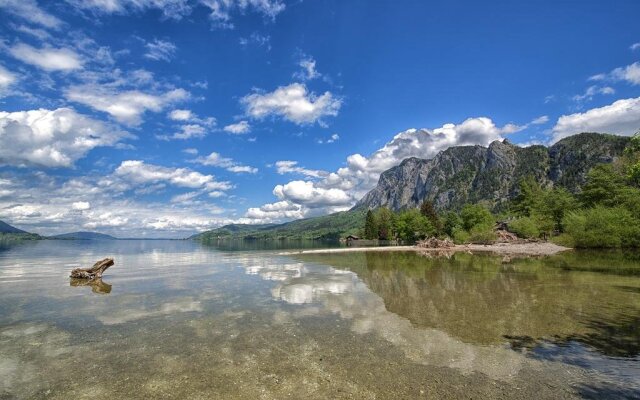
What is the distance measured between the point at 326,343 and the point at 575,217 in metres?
88.1

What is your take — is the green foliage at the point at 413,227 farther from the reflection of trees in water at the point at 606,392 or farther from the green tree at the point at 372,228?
the reflection of trees in water at the point at 606,392

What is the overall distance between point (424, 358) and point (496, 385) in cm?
283

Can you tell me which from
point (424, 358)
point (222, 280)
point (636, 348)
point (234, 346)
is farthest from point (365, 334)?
point (222, 280)

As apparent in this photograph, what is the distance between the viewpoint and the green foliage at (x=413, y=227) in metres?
146

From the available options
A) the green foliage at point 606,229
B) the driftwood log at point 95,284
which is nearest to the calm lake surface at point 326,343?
the driftwood log at point 95,284

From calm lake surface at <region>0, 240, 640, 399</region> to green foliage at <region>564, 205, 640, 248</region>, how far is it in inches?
2155

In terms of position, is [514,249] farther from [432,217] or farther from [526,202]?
[432,217]

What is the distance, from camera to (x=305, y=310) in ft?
70.5

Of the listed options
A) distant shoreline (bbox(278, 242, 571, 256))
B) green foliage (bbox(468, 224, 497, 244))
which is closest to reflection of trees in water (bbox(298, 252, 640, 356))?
distant shoreline (bbox(278, 242, 571, 256))

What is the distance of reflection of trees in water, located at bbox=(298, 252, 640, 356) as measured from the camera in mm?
15336

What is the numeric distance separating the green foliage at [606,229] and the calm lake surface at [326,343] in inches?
2155

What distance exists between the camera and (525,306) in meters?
21.3

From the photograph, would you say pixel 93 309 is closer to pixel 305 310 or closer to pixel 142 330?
pixel 142 330

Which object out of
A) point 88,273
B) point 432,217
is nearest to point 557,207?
point 432,217
